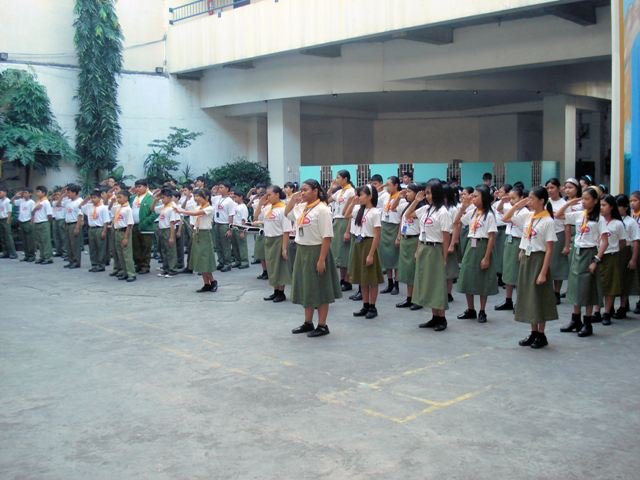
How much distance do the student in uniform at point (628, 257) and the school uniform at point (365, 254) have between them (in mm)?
2661

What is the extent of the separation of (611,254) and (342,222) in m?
3.95

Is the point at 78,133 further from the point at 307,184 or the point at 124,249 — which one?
the point at 307,184

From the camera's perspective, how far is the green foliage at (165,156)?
64.9ft

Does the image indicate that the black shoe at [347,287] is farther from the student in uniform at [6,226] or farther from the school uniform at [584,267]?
the student in uniform at [6,226]

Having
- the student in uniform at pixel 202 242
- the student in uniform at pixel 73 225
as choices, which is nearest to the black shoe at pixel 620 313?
the student in uniform at pixel 202 242

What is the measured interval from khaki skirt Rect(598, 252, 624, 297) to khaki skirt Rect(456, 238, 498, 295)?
44.3 inches

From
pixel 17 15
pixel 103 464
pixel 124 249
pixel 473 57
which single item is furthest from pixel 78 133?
pixel 103 464

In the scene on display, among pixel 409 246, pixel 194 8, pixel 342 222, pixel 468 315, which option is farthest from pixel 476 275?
pixel 194 8

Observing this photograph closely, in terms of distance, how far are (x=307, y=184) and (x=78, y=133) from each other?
13.8 metres

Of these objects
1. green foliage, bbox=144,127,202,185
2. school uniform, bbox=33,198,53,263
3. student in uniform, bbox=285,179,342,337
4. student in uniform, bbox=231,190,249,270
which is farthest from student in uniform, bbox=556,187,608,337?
green foliage, bbox=144,127,202,185

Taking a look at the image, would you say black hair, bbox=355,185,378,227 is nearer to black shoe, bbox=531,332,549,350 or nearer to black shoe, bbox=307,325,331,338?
black shoe, bbox=307,325,331,338

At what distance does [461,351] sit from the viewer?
639 cm

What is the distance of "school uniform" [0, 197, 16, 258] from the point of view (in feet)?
48.3

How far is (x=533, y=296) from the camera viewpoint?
6.34 meters
